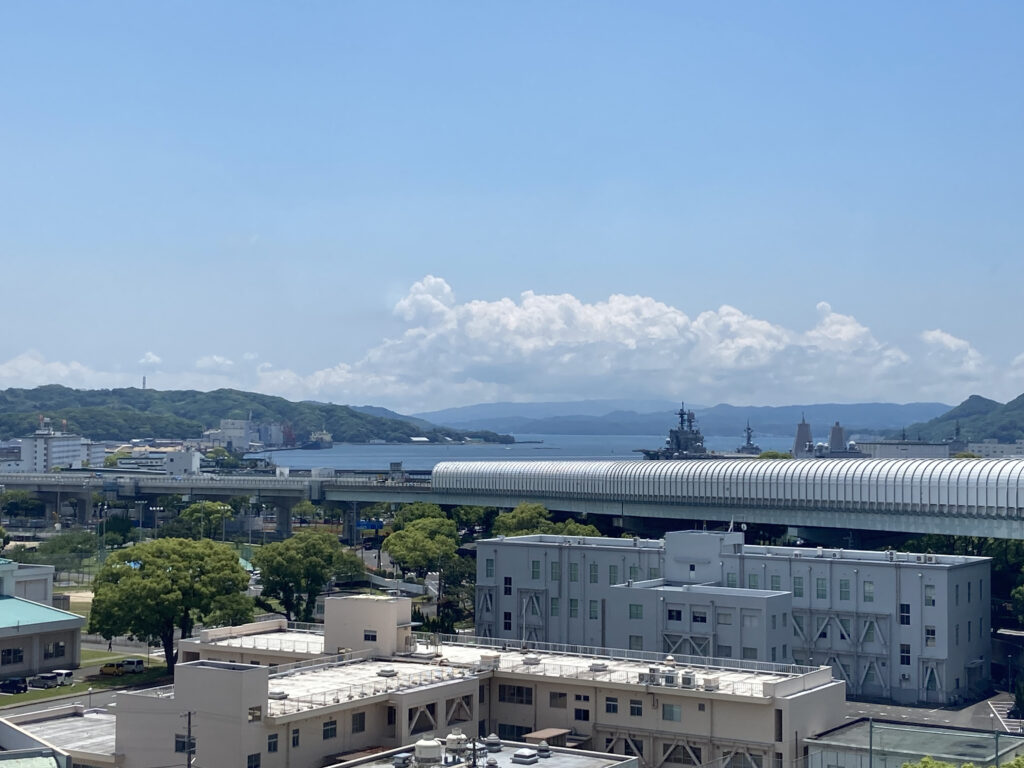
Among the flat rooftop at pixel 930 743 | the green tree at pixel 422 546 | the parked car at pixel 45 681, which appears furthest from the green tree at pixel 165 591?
the flat rooftop at pixel 930 743

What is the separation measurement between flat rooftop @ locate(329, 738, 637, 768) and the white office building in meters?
23.0

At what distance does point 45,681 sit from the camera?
56625 millimetres

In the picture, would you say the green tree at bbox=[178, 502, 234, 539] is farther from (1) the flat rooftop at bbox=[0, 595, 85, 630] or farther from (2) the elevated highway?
(1) the flat rooftop at bbox=[0, 595, 85, 630]

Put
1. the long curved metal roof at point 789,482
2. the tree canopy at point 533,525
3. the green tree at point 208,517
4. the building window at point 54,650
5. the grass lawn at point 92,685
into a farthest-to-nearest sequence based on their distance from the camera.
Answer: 1. the green tree at point 208,517
2. the tree canopy at point 533,525
3. the long curved metal roof at point 789,482
4. the building window at point 54,650
5. the grass lawn at point 92,685

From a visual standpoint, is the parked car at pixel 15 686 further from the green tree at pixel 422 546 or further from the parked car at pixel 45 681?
the green tree at pixel 422 546

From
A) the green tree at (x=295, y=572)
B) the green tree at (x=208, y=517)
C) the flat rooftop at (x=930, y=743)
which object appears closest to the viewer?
the flat rooftop at (x=930, y=743)

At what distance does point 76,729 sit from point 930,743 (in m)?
23.3

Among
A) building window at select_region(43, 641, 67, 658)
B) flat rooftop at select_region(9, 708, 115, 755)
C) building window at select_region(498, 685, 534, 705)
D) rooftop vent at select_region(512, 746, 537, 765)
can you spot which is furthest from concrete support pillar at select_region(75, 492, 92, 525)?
rooftop vent at select_region(512, 746, 537, 765)

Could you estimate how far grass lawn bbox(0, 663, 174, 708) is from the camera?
52656 mm

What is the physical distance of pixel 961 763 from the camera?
28.8 metres

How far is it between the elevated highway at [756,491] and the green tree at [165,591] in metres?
32.6

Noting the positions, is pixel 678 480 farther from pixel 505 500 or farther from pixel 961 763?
pixel 961 763

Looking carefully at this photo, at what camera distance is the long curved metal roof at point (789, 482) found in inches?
2596

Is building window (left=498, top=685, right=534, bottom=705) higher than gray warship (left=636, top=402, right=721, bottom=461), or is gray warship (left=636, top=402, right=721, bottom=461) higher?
gray warship (left=636, top=402, right=721, bottom=461)
